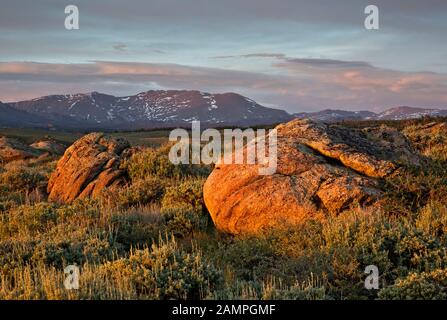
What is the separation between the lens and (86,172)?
16266 mm

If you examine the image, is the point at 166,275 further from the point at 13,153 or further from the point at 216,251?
the point at 13,153

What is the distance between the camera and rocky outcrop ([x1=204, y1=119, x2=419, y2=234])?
1038cm

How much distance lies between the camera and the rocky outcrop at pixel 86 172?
1580 cm

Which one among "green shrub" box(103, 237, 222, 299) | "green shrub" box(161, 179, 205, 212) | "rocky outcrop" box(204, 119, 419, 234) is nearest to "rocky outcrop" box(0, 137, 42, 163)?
"green shrub" box(161, 179, 205, 212)

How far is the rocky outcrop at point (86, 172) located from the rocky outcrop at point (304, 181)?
4.96 metres

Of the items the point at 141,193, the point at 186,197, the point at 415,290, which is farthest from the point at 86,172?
the point at 415,290

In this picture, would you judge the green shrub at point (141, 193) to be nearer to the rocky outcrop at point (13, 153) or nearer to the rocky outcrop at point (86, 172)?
the rocky outcrop at point (86, 172)

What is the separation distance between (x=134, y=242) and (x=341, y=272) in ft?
14.7

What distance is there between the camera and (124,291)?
6.33 metres

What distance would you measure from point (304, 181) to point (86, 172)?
327 inches

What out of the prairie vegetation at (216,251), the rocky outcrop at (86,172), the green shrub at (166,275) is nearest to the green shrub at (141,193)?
the prairie vegetation at (216,251)

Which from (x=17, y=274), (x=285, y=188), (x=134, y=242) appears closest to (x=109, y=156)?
(x=134, y=242)
